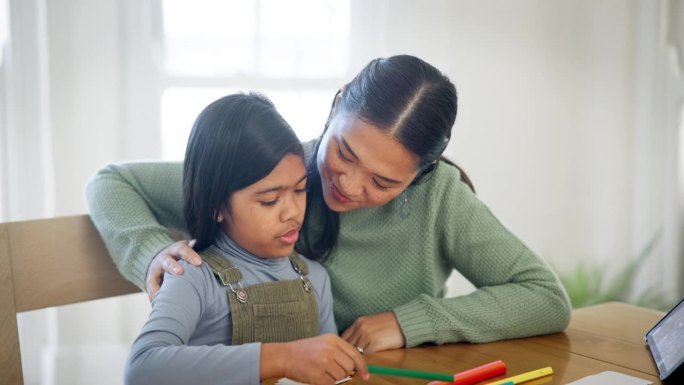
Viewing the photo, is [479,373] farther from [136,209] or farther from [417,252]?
[136,209]

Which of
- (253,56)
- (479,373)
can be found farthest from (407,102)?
(253,56)

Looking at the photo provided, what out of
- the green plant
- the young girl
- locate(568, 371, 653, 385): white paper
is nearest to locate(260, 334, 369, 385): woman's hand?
the young girl

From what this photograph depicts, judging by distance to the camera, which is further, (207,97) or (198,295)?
(207,97)

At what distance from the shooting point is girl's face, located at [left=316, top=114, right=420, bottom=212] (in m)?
1.22

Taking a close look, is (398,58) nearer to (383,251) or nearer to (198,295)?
(383,251)

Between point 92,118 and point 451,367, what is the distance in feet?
4.70

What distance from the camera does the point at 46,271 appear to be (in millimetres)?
1324

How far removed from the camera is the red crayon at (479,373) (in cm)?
104

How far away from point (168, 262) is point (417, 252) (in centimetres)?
48

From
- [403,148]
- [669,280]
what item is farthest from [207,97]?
[669,280]

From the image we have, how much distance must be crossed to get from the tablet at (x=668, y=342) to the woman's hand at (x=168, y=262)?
2.22 ft

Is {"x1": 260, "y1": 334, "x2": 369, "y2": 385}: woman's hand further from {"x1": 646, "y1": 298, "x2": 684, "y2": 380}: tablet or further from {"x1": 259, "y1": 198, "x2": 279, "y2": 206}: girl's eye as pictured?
{"x1": 646, "y1": 298, "x2": 684, "y2": 380}: tablet

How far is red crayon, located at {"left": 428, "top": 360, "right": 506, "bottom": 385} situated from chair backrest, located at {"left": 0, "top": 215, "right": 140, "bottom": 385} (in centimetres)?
67

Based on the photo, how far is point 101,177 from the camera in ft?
4.72
